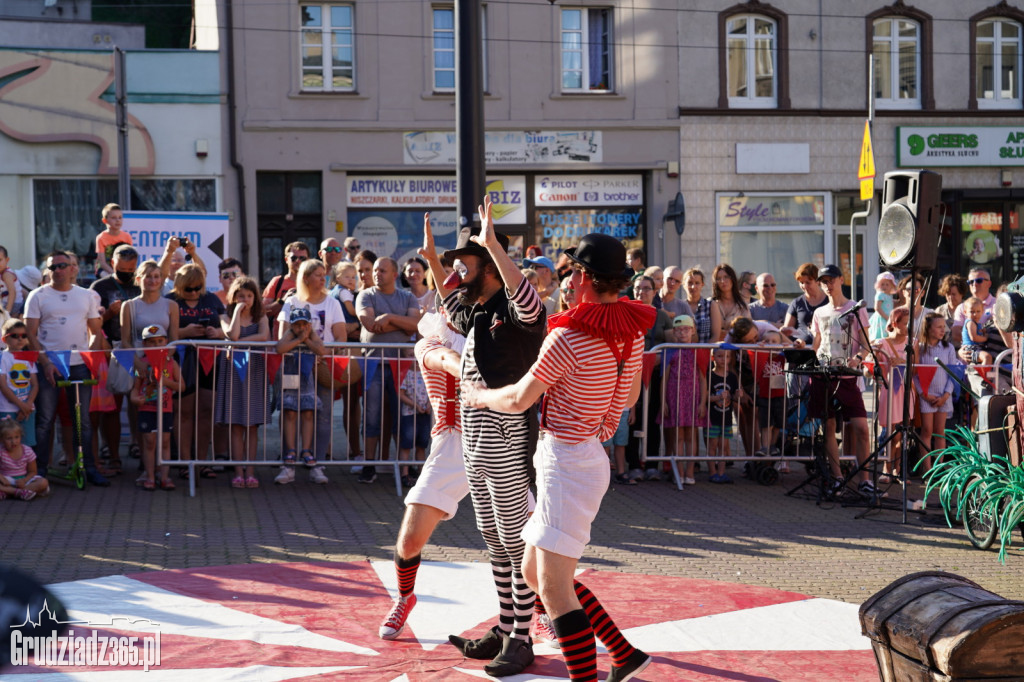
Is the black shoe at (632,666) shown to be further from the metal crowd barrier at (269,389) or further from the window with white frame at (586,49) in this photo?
the window with white frame at (586,49)

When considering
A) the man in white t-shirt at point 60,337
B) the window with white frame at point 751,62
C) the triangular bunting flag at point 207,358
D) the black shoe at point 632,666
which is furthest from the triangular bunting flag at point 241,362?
the window with white frame at point 751,62

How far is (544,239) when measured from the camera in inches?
898

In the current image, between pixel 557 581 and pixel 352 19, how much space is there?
19.2 metres

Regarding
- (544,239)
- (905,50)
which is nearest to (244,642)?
(544,239)

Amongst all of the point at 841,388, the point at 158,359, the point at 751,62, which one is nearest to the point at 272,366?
the point at 158,359

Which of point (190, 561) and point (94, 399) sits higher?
point (94, 399)

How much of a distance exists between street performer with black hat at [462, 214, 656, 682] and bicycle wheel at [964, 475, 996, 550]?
4.53 metres

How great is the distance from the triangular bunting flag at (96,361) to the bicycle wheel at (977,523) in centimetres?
713

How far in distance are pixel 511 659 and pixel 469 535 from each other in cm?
311

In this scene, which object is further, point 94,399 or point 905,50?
point 905,50

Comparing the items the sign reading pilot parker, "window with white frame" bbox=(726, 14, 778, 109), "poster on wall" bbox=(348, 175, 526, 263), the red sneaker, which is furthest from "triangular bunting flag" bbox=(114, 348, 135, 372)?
"window with white frame" bbox=(726, 14, 778, 109)

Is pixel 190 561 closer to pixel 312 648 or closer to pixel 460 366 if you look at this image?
pixel 312 648

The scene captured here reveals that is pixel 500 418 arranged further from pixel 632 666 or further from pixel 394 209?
pixel 394 209

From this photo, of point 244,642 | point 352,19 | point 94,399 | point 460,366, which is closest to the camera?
point 460,366
